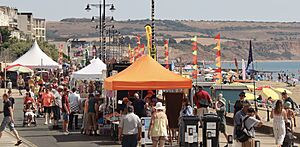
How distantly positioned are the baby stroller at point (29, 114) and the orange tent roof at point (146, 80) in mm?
7124

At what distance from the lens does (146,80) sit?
22.6 m

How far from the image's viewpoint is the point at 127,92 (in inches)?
998

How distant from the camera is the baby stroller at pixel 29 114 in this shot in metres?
29.5

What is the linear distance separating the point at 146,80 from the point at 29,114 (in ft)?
28.6

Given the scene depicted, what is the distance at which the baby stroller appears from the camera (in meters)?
29.5

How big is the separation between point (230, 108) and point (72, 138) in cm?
1364

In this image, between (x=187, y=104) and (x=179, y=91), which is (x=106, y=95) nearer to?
(x=179, y=91)

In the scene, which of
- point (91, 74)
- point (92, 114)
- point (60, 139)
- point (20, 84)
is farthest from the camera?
point (20, 84)

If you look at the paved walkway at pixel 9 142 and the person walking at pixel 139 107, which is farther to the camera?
the paved walkway at pixel 9 142

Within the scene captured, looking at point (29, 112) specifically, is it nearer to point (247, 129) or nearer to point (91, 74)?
point (91, 74)

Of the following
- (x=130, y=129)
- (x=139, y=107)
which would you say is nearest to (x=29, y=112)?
(x=139, y=107)

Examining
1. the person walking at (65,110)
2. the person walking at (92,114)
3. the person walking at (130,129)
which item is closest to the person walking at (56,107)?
the person walking at (65,110)

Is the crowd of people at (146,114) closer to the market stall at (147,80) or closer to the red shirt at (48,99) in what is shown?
the red shirt at (48,99)

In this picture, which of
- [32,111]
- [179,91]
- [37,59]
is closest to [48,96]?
[32,111]
